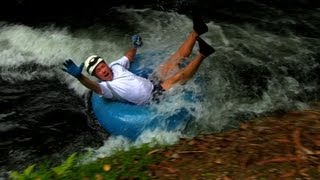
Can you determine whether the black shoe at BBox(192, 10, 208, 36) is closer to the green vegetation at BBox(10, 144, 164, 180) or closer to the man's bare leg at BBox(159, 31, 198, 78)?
the man's bare leg at BBox(159, 31, 198, 78)

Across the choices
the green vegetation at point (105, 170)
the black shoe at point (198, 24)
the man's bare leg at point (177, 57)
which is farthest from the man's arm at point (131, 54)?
the green vegetation at point (105, 170)

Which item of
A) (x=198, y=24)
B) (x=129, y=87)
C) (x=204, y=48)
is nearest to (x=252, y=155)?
(x=204, y=48)

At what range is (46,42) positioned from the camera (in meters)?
9.27

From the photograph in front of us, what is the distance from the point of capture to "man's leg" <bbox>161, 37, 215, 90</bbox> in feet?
20.5

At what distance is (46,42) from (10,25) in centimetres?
149

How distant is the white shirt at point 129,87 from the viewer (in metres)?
6.23

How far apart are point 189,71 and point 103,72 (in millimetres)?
1145

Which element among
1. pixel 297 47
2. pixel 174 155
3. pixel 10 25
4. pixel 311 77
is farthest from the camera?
pixel 10 25

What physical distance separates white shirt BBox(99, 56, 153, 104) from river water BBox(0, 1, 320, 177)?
0.29 metres

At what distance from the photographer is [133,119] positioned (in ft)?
19.6

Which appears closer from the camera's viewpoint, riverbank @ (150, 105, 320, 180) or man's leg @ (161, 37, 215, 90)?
riverbank @ (150, 105, 320, 180)

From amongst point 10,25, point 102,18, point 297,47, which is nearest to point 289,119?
point 297,47

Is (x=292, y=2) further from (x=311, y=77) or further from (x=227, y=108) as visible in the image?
(x=227, y=108)

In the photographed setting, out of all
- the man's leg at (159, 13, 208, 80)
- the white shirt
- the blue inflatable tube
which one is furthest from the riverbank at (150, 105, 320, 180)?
the man's leg at (159, 13, 208, 80)
